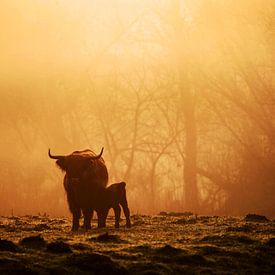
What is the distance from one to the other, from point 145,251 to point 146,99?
29163 mm

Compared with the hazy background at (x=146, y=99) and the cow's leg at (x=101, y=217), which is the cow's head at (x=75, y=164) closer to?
the cow's leg at (x=101, y=217)

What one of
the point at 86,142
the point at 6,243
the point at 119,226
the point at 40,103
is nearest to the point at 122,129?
the point at 86,142

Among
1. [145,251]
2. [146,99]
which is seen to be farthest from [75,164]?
[146,99]

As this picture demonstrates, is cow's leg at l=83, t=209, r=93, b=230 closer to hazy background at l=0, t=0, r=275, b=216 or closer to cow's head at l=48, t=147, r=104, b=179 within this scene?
cow's head at l=48, t=147, r=104, b=179

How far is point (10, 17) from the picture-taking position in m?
46.6

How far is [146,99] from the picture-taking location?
1673 inches

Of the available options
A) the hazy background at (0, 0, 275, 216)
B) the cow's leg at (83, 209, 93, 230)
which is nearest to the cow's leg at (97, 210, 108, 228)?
the cow's leg at (83, 209, 93, 230)

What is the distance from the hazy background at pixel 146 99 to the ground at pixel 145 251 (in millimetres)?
16417

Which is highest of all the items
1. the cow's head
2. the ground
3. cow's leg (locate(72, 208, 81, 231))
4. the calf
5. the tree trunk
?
the tree trunk

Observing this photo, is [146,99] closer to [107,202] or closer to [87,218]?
[107,202]

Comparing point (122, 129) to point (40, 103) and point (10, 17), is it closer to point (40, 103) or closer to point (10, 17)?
point (40, 103)

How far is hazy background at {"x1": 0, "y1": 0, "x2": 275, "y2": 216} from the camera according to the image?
37.1m

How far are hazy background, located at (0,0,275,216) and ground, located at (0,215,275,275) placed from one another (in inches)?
646

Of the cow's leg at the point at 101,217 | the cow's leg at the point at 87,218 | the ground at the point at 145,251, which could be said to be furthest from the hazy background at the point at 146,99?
the ground at the point at 145,251
